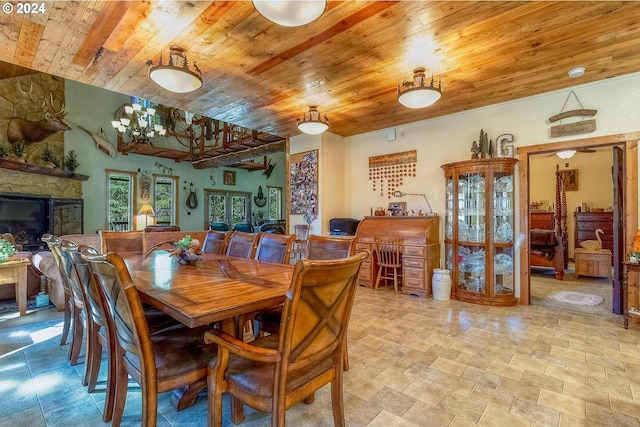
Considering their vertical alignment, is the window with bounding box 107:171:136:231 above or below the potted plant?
above

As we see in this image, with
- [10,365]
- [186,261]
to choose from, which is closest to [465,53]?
[186,261]

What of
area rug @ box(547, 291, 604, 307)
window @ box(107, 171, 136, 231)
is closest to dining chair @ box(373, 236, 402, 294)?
area rug @ box(547, 291, 604, 307)

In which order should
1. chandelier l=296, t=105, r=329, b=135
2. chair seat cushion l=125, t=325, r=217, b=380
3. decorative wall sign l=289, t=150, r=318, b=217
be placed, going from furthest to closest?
decorative wall sign l=289, t=150, r=318, b=217 < chandelier l=296, t=105, r=329, b=135 < chair seat cushion l=125, t=325, r=217, b=380

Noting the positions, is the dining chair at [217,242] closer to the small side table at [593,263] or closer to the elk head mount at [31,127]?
the elk head mount at [31,127]

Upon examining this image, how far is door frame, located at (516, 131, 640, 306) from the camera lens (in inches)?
131

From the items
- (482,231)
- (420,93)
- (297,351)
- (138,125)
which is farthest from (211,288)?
(138,125)

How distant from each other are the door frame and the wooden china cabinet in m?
0.12

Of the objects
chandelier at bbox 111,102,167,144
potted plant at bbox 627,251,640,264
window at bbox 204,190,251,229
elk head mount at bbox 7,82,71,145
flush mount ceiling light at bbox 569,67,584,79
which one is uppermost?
chandelier at bbox 111,102,167,144

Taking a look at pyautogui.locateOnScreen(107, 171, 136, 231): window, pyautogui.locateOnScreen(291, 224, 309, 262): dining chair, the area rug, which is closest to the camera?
the area rug

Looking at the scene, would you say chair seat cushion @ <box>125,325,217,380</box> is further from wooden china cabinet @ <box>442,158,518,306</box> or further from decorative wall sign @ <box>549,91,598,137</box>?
decorative wall sign @ <box>549,91,598,137</box>

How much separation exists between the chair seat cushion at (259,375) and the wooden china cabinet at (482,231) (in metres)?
3.39

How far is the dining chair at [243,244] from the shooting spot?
3.03 meters

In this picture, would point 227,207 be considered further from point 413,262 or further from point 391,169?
point 413,262

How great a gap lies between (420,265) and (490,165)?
1677mm
